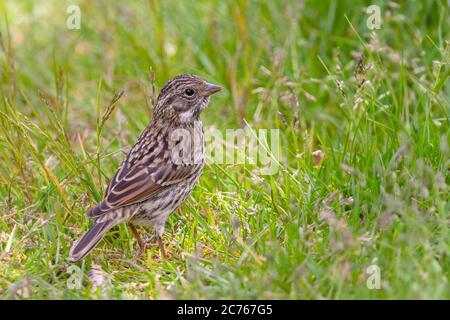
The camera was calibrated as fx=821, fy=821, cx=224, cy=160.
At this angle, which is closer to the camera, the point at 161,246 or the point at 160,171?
the point at 161,246

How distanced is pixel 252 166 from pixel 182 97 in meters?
0.76

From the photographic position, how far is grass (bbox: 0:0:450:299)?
4.53 meters

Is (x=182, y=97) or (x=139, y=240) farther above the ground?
(x=182, y=97)

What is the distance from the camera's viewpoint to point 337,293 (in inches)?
168

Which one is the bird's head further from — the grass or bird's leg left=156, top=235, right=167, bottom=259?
bird's leg left=156, top=235, right=167, bottom=259

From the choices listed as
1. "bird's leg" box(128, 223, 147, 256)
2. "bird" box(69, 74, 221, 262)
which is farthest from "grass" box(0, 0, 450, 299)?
"bird" box(69, 74, 221, 262)

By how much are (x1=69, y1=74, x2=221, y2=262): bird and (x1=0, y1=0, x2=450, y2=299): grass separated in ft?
0.56

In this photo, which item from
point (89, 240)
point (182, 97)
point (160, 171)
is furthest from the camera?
point (182, 97)

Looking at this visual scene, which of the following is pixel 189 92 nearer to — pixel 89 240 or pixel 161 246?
pixel 161 246

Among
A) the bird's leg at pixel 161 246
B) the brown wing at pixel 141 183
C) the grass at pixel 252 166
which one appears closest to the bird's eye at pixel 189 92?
the grass at pixel 252 166

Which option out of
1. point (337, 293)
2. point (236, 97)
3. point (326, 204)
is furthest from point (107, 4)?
point (337, 293)

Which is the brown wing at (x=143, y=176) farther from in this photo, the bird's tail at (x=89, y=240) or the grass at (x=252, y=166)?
the grass at (x=252, y=166)

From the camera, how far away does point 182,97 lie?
6.17 meters

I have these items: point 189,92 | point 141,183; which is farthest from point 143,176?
point 189,92
